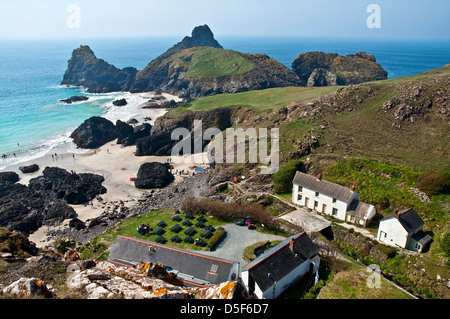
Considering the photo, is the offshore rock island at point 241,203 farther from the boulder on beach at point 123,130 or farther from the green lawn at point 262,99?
the green lawn at point 262,99

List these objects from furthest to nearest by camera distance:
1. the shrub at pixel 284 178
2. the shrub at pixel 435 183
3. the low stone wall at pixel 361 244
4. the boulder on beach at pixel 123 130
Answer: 1. the boulder on beach at pixel 123 130
2. the shrub at pixel 284 178
3. the shrub at pixel 435 183
4. the low stone wall at pixel 361 244

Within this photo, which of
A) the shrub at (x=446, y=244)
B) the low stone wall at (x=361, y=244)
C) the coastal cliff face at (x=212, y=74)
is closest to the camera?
the shrub at (x=446, y=244)

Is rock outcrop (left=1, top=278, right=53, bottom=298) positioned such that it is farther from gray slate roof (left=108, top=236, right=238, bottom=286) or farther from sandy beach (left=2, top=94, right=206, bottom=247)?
sandy beach (left=2, top=94, right=206, bottom=247)

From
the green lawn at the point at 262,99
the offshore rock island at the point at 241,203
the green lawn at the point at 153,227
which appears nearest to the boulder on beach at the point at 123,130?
the offshore rock island at the point at 241,203

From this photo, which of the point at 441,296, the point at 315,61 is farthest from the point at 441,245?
the point at 315,61

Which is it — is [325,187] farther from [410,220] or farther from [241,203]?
[241,203]

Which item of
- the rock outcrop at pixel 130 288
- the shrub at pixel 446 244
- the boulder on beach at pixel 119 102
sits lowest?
the shrub at pixel 446 244

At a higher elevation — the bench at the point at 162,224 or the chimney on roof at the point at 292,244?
the chimney on roof at the point at 292,244

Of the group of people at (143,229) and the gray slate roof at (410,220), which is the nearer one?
the gray slate roof at (410,220)

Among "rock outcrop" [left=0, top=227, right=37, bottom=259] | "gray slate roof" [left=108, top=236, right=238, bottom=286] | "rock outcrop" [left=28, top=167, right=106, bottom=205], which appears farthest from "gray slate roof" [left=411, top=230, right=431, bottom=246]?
"rock outcrop" [left=28, top=167, right=106, bottom=205]
